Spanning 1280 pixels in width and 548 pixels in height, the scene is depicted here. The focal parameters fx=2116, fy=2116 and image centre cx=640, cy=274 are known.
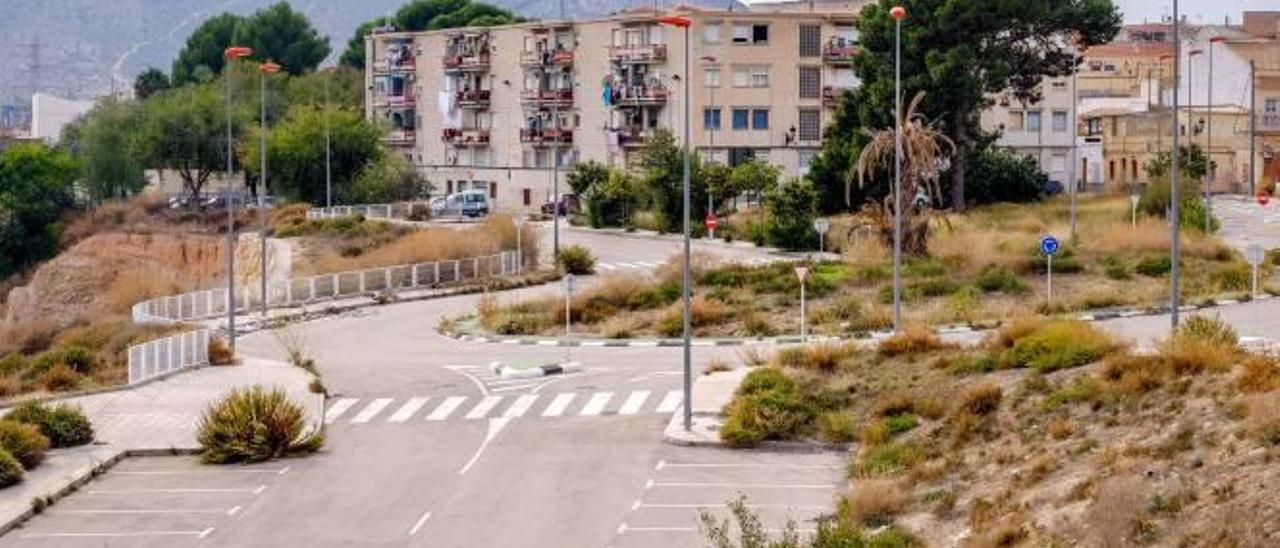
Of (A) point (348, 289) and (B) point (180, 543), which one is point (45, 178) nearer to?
(A) point (348, 289)

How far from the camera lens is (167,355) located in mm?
46844

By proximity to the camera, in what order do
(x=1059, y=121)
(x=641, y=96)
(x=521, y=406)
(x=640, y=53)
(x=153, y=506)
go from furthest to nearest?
1. (x=1059, y=121)
2. (x=640, y=53)
3. (x=641, y=96)
4. (x=521, y=406)
5. (x=153, y=506)

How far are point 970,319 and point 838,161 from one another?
31.4 m

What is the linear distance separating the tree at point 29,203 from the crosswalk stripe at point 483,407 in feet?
241

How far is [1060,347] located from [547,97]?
74.8 metres

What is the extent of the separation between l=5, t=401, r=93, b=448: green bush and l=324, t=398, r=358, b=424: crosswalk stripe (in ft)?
16.1

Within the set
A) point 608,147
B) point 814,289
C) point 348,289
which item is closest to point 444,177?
point 608,147

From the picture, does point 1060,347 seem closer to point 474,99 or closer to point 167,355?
point 167,355

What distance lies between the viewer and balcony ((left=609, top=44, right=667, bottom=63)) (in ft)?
330

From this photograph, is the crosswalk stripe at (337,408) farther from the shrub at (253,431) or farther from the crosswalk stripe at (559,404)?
the crosswalk stripe at (559,404)

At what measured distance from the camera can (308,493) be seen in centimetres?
3262

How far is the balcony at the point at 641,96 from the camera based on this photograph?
330 ft

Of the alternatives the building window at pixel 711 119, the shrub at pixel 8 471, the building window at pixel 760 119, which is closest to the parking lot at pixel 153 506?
the shrub at pixel 8 471

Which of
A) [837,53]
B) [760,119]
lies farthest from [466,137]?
[837,53]
